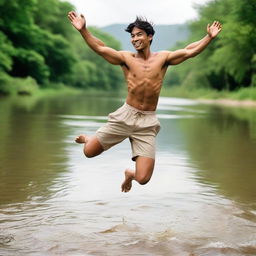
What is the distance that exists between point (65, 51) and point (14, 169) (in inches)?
2179

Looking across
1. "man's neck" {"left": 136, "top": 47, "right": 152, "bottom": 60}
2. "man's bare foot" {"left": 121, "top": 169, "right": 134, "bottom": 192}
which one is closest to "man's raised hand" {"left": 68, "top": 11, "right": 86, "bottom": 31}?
"man's neck" {"left": 136, "top": 47, "right": 152, "bottom": 60}

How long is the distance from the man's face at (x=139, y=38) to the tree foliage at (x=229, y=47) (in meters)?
26.7

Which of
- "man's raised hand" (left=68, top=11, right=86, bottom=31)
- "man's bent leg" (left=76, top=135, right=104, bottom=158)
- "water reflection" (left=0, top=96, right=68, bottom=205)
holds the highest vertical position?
"man's raised hand" (left=68, top=11, right=86, bottom=31)

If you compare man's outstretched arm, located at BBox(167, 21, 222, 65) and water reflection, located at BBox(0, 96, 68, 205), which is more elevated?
man's outstretched arm, located at BBox(167, 21, 222, 65)

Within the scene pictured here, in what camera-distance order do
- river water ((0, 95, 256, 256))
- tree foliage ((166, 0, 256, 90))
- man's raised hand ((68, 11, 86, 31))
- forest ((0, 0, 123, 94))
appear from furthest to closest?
forest ((0, 0, 123, 94))
tree foliage ((166, 0, 256, 90))
man's raised hand ((68, 11, 86, 31))
river water ((0, 95, 256, 256))

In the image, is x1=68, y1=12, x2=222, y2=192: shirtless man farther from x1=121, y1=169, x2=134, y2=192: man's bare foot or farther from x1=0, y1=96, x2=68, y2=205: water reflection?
x1=0, y1=96, x2=68, y2=205: water reflection

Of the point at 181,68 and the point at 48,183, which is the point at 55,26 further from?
the point at 48,183

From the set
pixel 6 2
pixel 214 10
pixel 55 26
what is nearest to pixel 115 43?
pixel 55 26

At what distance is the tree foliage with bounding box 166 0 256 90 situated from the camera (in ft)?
118

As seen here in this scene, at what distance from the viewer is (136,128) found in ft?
20.3

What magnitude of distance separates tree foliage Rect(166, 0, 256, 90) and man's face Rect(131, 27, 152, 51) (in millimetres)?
26745

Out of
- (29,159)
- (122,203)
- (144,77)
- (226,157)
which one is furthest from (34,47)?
(144,77)

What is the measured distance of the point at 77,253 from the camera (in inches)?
182

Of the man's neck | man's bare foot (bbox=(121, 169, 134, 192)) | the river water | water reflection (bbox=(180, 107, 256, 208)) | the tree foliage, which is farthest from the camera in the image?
the tree foliage
